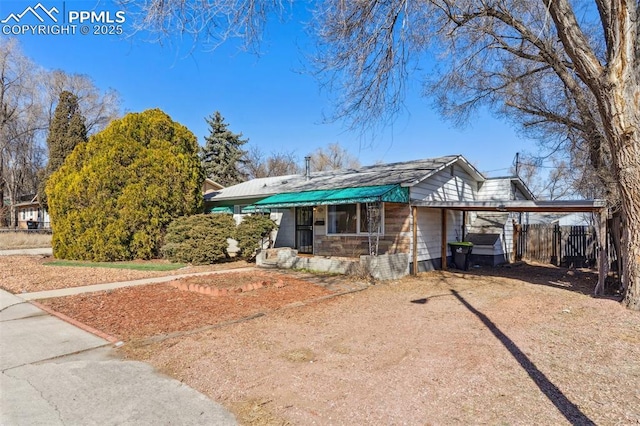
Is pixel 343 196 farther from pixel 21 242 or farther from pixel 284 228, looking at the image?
pixel 21 242

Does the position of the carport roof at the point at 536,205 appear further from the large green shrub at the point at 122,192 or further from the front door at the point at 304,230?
the large green shrub at the point at 122,192

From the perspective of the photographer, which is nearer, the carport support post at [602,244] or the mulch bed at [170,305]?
the mulch bed at [170,305]

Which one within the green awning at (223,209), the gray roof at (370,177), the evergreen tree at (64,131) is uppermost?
the evergreen tree at (64,131)

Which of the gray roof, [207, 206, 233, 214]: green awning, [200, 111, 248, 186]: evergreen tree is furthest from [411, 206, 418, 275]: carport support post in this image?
[200, 111, 248, 186]: evergreen tree

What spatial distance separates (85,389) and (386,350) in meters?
3.35

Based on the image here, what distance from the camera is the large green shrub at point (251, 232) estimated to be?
1351 centimetres

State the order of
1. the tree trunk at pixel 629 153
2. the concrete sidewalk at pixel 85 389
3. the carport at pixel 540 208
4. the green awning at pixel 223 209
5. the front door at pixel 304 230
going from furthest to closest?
the green awning at pixel 223 209
the front door at pixel 304 230
the carport at pixel 540 208
the tree trunk at pixel 629 153
the concrete sidewalk at pixel 85 389

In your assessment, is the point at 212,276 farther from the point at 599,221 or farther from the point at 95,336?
the point at 599,221

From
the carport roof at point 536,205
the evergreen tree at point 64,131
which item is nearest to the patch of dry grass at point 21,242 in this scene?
the evergreen tree at point 64,131

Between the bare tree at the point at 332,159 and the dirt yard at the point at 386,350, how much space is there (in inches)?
1455

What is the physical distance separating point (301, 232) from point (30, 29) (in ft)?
33.5

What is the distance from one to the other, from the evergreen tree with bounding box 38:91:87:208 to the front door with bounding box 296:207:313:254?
21135mm

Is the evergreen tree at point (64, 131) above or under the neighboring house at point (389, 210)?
above

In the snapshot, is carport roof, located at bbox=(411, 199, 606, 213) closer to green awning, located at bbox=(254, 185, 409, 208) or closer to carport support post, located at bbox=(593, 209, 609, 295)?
carport support post, located at bbox=(593, 209, 609, 295)
